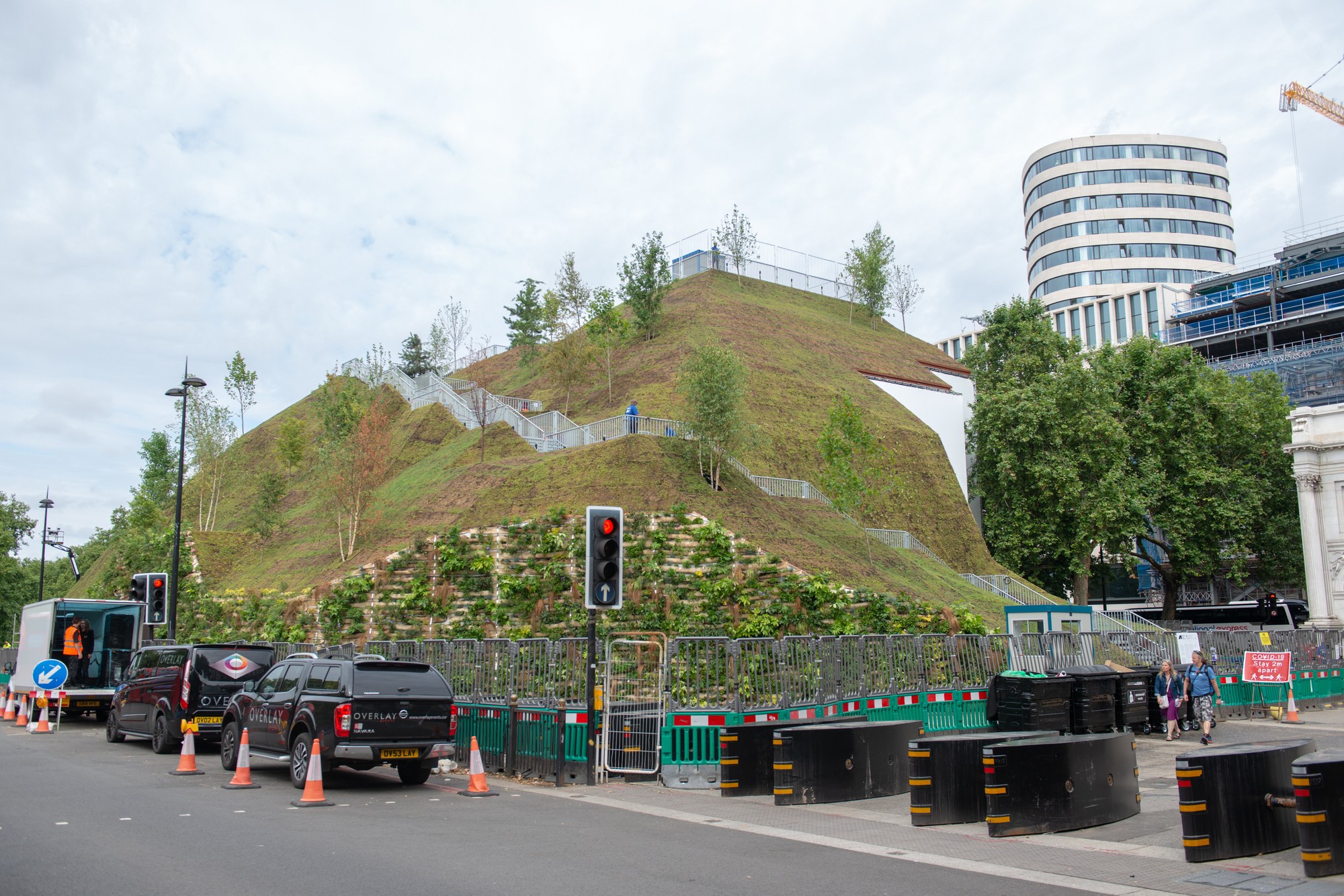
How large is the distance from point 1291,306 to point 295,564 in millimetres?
75616

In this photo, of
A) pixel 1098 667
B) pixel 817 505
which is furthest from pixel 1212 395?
pixel 1098 667

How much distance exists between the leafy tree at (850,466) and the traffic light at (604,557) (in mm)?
23271

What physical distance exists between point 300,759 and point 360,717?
4.61ft

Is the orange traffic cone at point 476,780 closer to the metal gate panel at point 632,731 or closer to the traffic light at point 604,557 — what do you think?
the metal gate panel at point 632,731

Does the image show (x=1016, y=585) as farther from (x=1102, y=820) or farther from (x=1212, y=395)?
(x=1102, y=820)

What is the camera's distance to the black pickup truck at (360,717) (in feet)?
42.7

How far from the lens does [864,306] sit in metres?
77.9

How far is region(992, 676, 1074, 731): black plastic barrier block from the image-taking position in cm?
1639

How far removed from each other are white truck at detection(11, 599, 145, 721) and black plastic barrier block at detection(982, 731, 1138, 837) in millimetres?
22404

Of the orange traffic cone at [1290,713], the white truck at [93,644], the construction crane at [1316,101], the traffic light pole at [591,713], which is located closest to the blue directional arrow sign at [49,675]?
the white truck at [93,644]

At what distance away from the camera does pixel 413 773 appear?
14094 mm

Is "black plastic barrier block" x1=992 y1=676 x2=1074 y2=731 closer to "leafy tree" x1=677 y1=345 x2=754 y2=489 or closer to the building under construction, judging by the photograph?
"leafy tree" x1=677 y1=345 x2=754 y2=489

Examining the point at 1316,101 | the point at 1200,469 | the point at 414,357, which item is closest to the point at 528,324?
the point at 414,357

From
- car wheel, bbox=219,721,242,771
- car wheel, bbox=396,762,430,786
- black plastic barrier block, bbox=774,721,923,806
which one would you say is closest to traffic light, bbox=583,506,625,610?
black plastic barrier block, bbox=774,721,923,806
